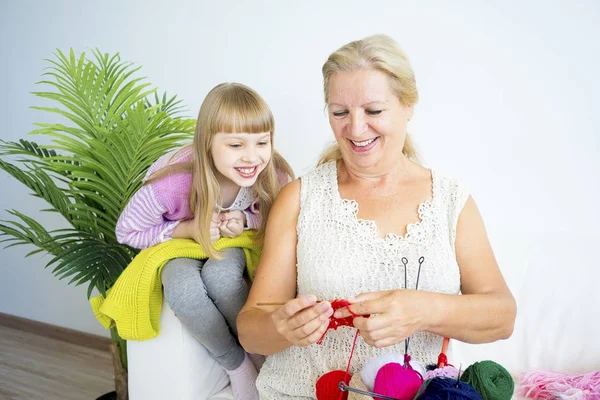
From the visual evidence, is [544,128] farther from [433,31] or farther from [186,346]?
[186,346]

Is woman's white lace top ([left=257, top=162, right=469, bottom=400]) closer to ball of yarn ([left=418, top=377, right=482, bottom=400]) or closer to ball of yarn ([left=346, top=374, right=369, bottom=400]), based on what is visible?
ball of yarn ([left=346, top=374, right=369, bottom=400])

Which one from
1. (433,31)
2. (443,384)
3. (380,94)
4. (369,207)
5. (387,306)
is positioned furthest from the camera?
(433,31)

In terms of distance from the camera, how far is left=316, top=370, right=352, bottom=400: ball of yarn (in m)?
1.23

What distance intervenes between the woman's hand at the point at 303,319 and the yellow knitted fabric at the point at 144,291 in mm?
494

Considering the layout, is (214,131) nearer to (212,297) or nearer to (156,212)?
(156,212)

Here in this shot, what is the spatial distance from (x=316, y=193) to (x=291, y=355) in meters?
0.41

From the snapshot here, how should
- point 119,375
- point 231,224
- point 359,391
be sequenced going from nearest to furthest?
point 359,391 → point 231,224 → point 119,375

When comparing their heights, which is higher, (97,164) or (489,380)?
(97,164)

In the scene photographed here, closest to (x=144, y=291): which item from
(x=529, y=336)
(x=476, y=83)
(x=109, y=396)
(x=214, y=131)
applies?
(x=214, y=131)

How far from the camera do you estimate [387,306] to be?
1143 millimetres

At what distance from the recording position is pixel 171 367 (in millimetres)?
1610

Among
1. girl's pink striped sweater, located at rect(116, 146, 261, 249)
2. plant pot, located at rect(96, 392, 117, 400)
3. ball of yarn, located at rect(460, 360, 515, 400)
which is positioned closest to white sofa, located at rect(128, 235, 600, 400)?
girl's pink striped sweater, located at rect(116, 146, 261, 249)

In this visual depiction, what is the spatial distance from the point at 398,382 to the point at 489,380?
0.17 metres

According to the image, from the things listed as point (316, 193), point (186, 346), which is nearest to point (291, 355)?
point (186, 346)
